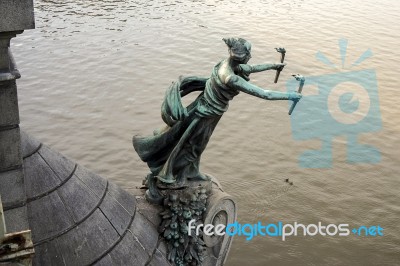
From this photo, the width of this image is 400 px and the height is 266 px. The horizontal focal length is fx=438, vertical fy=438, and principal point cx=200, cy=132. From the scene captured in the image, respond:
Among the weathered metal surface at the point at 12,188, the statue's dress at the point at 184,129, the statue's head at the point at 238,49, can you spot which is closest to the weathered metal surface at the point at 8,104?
the weathered metal surface at the point at 12,188

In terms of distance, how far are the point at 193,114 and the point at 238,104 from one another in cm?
966

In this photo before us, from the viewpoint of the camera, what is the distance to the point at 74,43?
724 inches

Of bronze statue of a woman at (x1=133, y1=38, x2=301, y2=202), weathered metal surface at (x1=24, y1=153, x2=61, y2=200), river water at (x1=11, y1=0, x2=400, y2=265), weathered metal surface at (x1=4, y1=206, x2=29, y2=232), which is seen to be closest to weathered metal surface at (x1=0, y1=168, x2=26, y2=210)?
weathered metal surface at (x1=4, y1=206, x2=29, y2=232)

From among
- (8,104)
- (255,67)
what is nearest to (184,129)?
(255,67)

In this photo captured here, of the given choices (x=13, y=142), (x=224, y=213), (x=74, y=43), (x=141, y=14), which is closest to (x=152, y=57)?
(x=74, y=43)

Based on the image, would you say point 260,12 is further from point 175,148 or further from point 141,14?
point 175,148

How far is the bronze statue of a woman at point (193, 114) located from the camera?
4983mm

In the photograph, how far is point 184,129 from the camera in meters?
5.40

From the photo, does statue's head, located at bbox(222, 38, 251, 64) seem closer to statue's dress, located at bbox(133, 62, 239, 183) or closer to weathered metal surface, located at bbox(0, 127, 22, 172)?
statue's dress, located at bbox(133, 62, 239, 183)

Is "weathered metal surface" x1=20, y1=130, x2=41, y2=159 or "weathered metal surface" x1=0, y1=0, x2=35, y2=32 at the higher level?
"weathered metal surface" x1=0, y1=0, x2=35, y2=32

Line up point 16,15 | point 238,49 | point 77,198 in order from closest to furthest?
point 16,15
point 77,198
point 238,49

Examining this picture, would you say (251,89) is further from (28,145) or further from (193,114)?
(28,145)

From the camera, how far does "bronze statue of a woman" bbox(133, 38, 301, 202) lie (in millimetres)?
4983

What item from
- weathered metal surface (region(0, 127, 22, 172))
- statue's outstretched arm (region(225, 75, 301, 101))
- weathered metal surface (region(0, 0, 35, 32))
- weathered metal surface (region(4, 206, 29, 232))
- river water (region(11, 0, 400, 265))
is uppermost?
weathered metal surface (region(0, 0, 35, 32))
